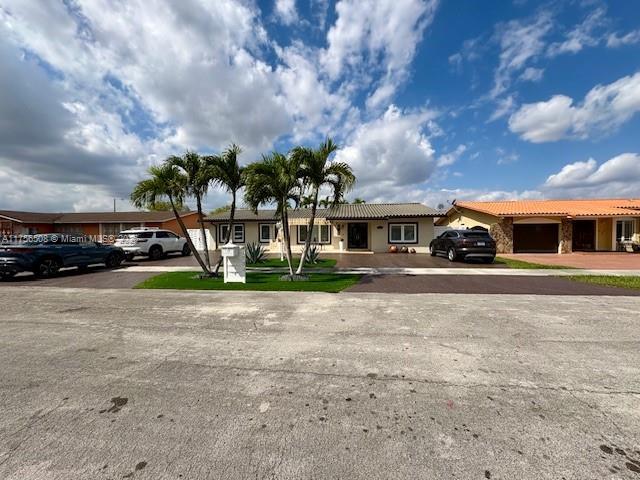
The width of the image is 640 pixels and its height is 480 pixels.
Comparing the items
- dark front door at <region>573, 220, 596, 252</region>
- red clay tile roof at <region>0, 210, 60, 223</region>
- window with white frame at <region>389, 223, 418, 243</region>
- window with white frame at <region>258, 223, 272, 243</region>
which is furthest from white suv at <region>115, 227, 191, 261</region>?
dark front door at <region>573, 220, 596, 252</region>

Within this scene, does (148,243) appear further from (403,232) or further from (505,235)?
(505,235)

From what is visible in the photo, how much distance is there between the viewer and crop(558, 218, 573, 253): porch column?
63.9 ft

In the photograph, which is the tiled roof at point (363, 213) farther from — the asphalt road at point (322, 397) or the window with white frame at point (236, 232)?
the asphalt road at point (322, 397)

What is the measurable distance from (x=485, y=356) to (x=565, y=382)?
0.88 m

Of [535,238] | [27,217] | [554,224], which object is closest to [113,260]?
[535,238]

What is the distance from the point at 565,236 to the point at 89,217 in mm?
47360

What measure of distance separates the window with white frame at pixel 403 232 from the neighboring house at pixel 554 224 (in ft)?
15.1

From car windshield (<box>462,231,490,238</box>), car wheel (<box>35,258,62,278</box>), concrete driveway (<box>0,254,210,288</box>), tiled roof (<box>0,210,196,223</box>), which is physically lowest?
concrete driveway (<box>0,254,210,288</box>)

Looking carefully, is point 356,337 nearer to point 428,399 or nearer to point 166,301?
point 428,399

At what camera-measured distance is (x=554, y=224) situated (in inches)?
801

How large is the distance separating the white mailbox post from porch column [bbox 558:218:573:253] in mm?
20457

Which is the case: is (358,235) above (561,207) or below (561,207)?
below

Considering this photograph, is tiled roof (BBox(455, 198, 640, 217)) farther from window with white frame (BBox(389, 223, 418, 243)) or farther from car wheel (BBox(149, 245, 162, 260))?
car wheel (BBox(149, 245, 162, 260))

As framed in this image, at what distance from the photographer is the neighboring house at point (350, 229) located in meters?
21.0
